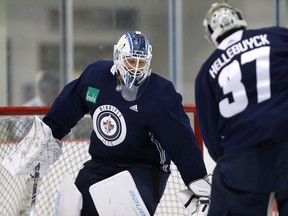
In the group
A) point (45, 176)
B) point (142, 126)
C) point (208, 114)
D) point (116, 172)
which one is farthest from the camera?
point (45, 176)

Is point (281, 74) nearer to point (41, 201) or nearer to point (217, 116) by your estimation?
point (217, 116)

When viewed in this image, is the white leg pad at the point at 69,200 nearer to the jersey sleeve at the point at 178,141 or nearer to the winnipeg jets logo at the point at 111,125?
the winnipeg jets logo at the point at 111,125

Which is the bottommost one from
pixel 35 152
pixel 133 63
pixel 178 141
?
pixel 35 152

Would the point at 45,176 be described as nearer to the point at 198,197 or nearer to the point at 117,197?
the point at 117,197

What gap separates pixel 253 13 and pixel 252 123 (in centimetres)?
595

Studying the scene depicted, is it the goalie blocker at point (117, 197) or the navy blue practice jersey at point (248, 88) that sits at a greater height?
the navy blue practice jersey at point (248, 88)

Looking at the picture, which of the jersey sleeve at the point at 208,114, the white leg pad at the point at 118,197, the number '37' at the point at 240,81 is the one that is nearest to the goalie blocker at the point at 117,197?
the white leg pad at the point at 118,197

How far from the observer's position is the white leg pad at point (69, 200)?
4066 mm

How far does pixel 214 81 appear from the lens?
11.1 feet

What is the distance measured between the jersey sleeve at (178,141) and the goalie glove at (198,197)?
47 mm

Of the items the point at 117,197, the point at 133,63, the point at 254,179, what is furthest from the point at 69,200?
the point at 254,179

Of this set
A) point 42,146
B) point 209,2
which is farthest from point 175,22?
point 42,146

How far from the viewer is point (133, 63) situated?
4055 millimetres

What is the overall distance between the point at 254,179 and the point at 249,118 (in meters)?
0.20
